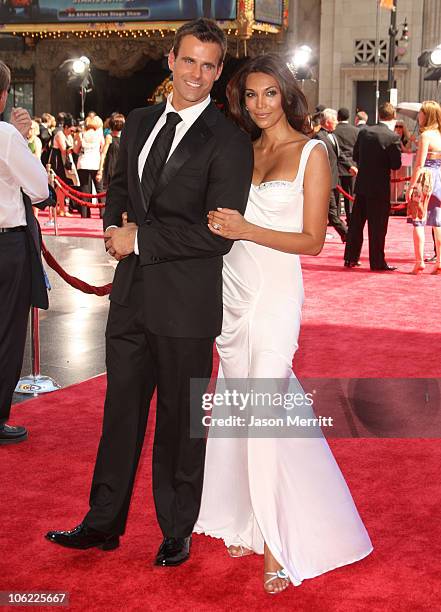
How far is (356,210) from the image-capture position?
36.8ft

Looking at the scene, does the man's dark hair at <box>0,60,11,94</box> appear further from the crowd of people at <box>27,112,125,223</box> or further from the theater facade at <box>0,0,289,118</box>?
the theater facade at <box>0,0,289,118</box>

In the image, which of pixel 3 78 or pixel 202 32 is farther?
→ pixel 3 78

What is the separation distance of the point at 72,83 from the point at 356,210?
1844cm

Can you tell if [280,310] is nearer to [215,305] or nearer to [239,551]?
[215,305]

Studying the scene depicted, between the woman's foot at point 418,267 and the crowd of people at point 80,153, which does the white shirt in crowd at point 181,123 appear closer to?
the woman's foot at point 418,267

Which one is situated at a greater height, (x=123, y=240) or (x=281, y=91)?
(x=281, y=91)

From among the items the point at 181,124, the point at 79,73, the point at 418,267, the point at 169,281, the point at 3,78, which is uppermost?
the point at 79,73

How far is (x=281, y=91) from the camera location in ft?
10.6

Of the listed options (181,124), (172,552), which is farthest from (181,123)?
(172,552)

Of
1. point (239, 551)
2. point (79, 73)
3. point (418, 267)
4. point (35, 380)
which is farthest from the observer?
point (79, 73)

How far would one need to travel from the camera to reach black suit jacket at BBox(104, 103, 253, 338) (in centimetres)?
306

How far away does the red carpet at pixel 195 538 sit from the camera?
3.14 m

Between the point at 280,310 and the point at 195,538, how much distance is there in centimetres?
100

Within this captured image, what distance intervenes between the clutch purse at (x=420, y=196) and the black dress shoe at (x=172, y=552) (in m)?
7.59
